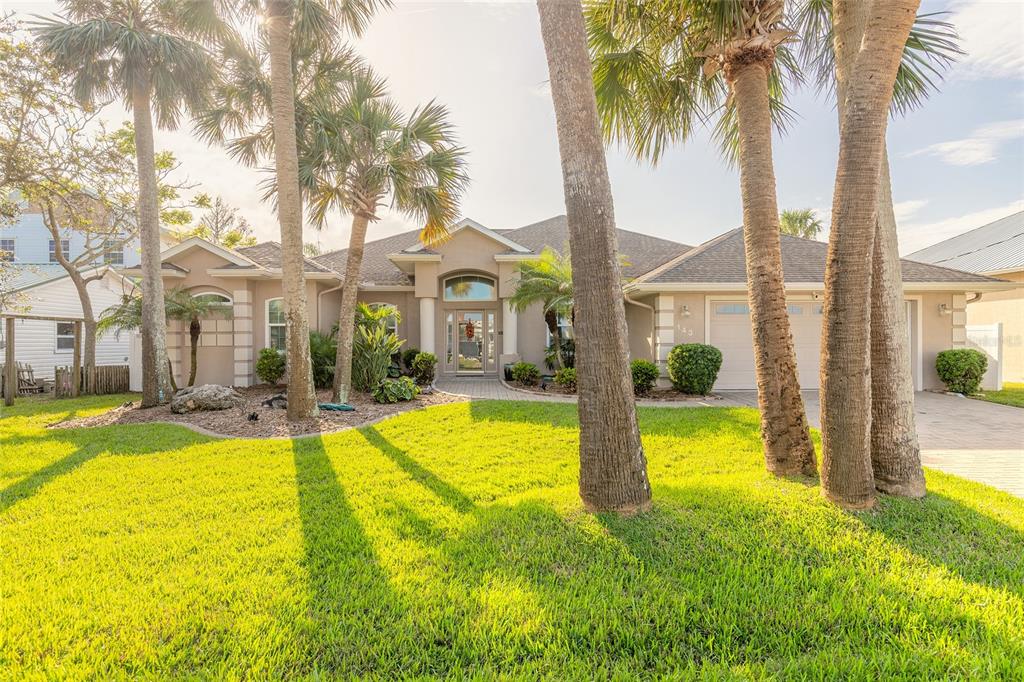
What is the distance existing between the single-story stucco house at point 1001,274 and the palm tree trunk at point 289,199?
57.6ft

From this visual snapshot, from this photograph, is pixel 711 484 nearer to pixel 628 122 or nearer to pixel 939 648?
pixel 939 648

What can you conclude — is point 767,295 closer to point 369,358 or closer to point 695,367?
point 695,367

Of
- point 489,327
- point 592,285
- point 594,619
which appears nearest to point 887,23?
point 592,285

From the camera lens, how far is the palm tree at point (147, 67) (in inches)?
357

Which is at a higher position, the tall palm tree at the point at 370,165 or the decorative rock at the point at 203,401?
the tall palm tree at the point at 370,165

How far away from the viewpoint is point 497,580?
9.54ft

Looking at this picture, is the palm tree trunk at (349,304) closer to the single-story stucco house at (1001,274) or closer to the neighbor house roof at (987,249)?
the single-story stucco house at (1001,274)

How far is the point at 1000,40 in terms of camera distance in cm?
620

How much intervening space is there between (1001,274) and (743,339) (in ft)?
45.3

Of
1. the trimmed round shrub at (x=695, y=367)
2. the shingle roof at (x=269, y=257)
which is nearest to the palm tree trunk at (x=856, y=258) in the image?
the trimmed round shrub at (x=695, y=367)

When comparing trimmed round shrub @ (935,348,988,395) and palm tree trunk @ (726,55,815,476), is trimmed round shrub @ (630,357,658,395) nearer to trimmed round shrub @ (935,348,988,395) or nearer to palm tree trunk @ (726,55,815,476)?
palm tree trunk @ (726,55,815,476)

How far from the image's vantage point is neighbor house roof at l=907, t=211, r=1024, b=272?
55.4ft

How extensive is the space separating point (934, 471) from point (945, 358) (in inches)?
348

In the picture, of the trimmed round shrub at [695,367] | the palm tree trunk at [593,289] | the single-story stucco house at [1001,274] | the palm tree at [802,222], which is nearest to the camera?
the palm tree trunk at [593,289]
